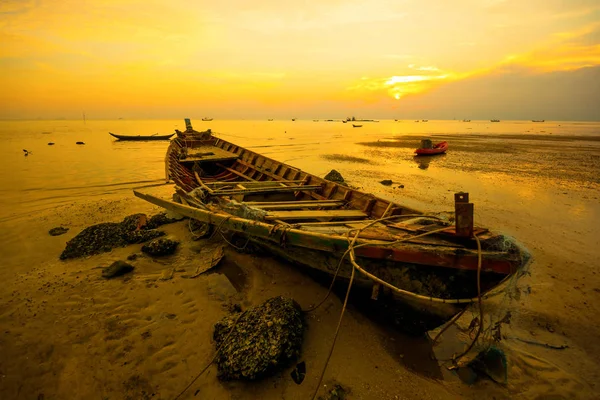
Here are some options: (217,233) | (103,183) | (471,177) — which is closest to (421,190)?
(471,177)

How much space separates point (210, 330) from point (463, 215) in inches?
142

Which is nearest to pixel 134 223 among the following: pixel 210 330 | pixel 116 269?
pixel 116 269

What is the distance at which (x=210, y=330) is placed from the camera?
12.7 feet

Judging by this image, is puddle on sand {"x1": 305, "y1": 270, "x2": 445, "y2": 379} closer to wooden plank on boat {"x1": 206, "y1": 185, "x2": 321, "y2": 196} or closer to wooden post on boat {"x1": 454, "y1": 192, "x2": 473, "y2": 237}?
wooden post on boat {"x1": 454, "y1": 192, "x2": 473, "y2": 237}

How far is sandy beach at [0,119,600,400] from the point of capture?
308 cm

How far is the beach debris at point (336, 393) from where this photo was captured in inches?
115

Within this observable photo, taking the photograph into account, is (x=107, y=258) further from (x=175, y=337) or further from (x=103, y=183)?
(x=103, y=183)

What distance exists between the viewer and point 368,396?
9.73ft

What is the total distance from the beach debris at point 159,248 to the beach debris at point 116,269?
627mm

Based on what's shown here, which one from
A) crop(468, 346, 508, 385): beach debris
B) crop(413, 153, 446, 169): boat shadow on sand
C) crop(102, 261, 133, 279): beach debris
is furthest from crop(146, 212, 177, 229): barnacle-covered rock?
crop(413, 153, 446, 169): boat shadow on sand

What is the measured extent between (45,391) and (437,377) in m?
4.46

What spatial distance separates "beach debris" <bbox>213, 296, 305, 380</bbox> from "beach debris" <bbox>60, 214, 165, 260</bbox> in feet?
13.2

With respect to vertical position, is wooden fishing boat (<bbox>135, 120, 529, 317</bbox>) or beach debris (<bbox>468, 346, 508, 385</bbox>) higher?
wooden fishing boat (<bbox>135, 120, 529, 317</bbox>)

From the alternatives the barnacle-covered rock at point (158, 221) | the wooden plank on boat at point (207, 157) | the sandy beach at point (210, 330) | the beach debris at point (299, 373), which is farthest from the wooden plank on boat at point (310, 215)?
the wooden plank on boat at point (207, 157)
